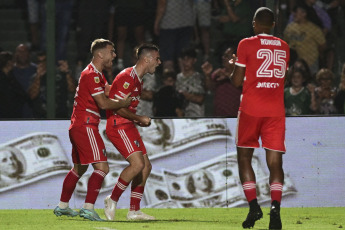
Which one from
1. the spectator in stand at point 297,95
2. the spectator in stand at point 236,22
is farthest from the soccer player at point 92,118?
the spectator in stand at point 297,95

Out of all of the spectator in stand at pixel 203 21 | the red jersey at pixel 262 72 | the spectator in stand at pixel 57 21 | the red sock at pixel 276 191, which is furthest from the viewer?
the spectator in stand at pixel 203 21

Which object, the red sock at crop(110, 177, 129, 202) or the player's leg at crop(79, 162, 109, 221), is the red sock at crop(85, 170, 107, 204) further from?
the red sock at crop(110, 177, 129, 202)

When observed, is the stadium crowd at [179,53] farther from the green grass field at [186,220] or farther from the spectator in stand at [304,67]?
the green grass field at [186,220]

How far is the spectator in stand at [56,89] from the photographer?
10.8m

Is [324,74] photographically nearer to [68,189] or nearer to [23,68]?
[23,68]

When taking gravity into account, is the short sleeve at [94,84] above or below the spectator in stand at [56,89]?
above

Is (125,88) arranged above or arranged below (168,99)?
above

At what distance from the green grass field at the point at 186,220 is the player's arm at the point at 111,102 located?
1106 mm

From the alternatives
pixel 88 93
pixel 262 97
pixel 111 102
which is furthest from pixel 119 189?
pixel 262 97

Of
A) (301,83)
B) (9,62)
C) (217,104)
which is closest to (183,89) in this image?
(217,104)

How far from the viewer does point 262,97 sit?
7668 millimetres

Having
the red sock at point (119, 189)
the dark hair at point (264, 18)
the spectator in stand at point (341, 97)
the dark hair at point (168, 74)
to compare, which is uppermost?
the dark hair at point (264, 18)

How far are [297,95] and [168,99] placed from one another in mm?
1581

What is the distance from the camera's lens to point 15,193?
10414mm
